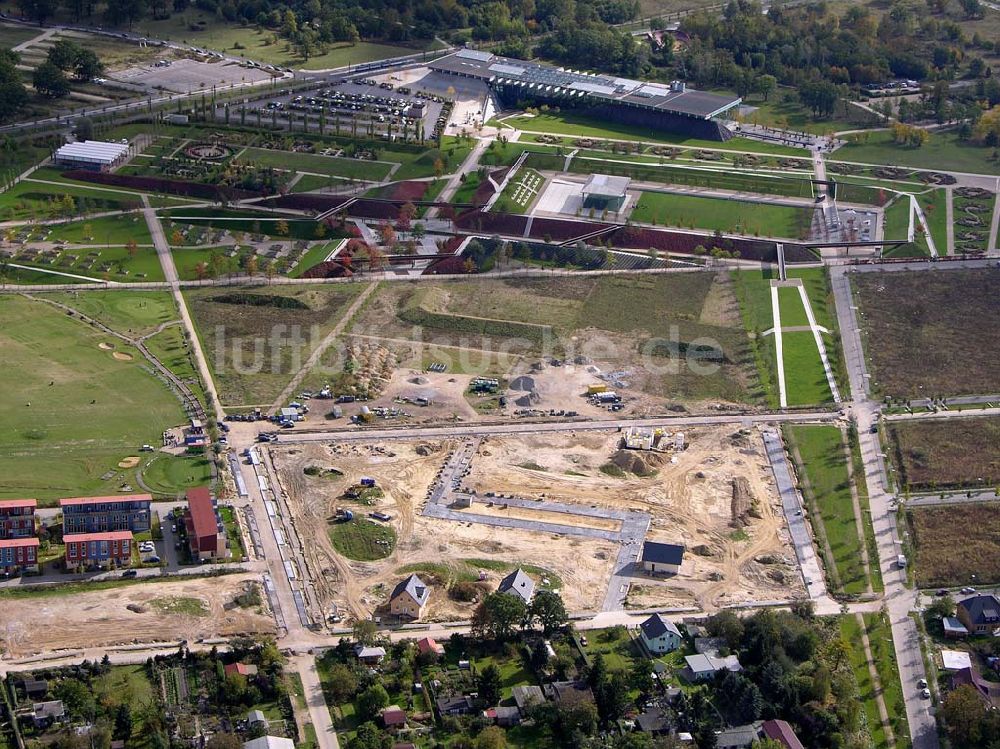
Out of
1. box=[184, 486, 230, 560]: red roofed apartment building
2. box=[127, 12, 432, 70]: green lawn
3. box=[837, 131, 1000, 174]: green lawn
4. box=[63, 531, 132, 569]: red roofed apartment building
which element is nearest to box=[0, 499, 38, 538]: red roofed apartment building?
box=[63, 531, 132, 569]: red roofed apartment building

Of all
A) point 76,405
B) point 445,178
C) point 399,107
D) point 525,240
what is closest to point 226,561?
point 76,405

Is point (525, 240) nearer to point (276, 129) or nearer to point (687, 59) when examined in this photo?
point (276, 129)

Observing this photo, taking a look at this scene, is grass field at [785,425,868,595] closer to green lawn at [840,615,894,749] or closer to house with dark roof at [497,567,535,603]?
green lawn at [840,615,894,749]

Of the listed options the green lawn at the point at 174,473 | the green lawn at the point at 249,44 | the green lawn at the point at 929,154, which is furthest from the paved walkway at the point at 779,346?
the green lawn at the point at 249,44

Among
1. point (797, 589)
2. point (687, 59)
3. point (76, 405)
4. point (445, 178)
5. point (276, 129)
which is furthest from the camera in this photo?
point (687, 59)

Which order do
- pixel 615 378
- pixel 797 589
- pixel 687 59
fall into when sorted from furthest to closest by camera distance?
pixel 687 59
pixel 615 378
pixel 797 589

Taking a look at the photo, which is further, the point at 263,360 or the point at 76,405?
the point at 263,360

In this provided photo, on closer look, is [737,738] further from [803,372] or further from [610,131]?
[610,131]

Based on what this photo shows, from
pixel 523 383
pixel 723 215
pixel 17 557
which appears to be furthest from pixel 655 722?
pixel 723 215
